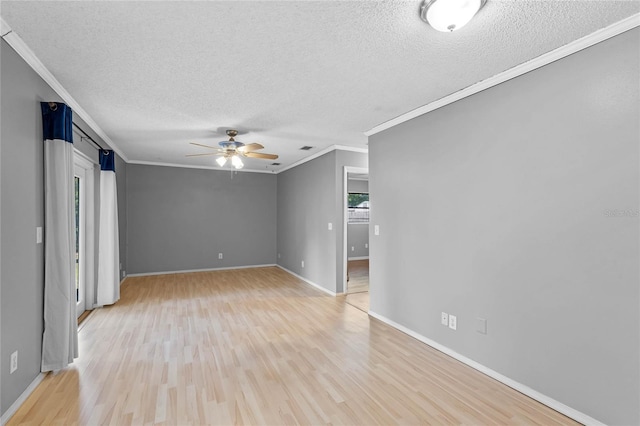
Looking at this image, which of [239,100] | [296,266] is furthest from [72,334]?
[296,266]

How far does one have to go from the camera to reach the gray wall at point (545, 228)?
1.80 meters

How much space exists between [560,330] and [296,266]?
5.03 m

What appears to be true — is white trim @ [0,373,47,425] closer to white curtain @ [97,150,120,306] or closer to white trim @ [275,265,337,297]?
white curtain @ [97,150,120,306]

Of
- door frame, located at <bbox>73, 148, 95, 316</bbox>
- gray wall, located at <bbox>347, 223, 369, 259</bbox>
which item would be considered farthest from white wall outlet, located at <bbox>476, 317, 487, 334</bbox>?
gray wall, located at <bbox>347, 223, 369, 259</bbox>

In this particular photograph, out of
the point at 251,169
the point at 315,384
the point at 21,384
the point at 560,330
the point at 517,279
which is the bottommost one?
the point at 315,384

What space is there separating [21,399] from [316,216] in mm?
4290

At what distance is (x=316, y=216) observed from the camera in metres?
5.64

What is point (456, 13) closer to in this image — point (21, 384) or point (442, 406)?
point (442, 406)

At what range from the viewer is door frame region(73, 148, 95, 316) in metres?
4.11

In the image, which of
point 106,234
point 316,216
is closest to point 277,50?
point 316,216

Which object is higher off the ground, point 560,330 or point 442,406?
point 560,330

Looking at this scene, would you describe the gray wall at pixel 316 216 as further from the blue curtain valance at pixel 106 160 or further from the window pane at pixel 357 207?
the blue curtain valance at pixel 106 160

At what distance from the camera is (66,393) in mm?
2230

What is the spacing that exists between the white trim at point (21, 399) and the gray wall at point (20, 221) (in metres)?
0.03
